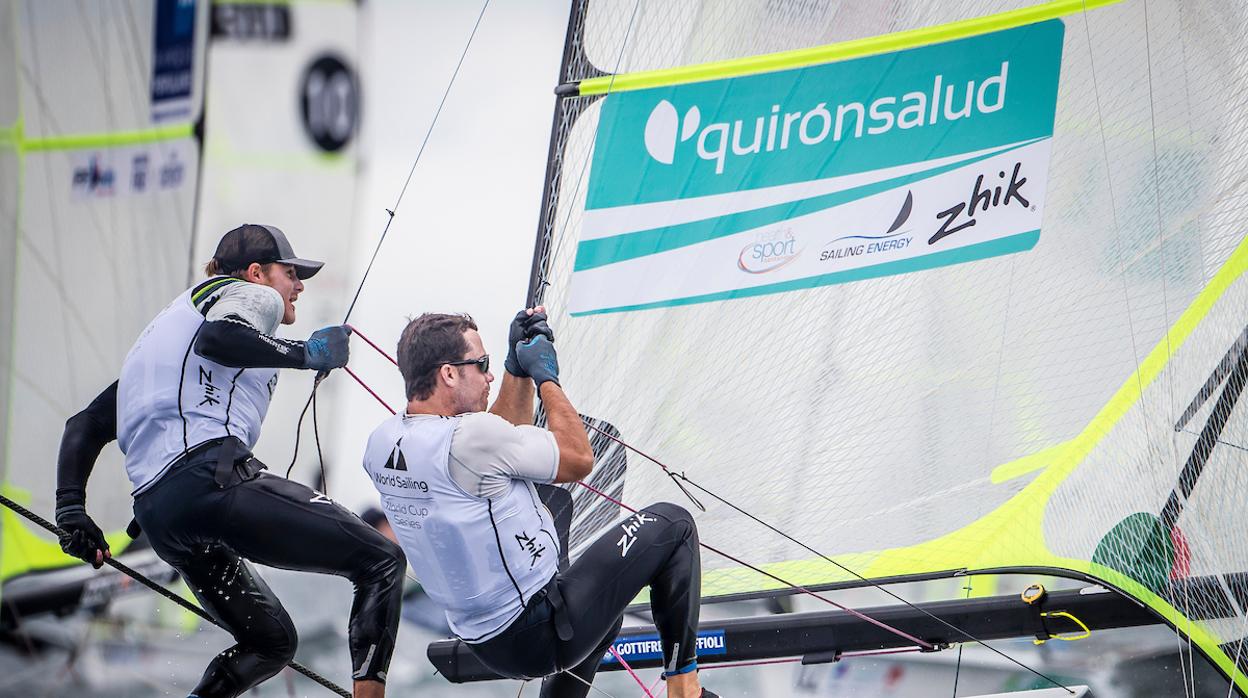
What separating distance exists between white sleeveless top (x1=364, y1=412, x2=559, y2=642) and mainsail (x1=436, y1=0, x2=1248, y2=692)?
0.62m

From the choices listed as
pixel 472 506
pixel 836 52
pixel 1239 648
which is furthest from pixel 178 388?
pixel 1239 648

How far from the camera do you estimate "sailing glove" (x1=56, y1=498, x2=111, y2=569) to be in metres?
1.93

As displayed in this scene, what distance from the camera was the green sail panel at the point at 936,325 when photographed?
1.93 m

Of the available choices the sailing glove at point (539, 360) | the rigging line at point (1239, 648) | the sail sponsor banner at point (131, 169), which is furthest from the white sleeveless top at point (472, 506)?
the sail sponsor banner at point (131, 169)

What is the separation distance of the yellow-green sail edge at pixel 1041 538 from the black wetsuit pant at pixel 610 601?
1.58 feet

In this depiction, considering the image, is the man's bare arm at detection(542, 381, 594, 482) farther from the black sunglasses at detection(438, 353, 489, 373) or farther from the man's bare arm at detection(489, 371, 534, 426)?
the man's bare arm at detection(489, 371, 534, 426)

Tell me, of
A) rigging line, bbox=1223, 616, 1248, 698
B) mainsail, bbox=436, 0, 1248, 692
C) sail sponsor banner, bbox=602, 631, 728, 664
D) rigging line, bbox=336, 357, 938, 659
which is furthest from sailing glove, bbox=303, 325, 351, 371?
rigging line, bbox=1223, 616, 1248, 698

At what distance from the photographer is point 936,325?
2.11 m

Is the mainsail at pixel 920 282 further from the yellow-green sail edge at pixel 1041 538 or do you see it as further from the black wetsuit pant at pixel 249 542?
the black wetsuit pant at pixel 249 542

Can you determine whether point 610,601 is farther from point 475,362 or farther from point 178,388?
point 178,388

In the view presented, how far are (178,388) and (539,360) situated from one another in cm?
55

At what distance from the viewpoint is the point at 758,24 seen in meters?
2.20

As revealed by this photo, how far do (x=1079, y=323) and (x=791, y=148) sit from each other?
0.56 metres

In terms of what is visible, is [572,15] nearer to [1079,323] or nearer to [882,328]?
[882,328]
